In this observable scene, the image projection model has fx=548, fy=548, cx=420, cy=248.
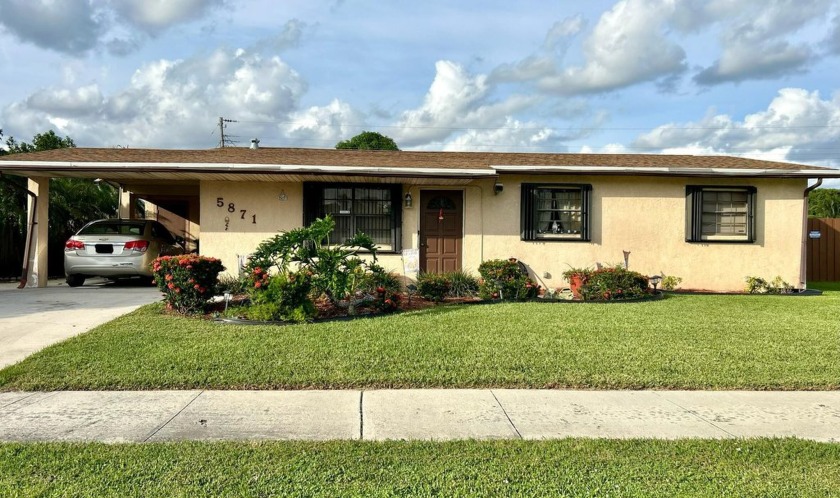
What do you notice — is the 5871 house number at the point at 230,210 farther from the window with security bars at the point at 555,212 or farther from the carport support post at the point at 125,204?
the window with security bars at the point at 555,212

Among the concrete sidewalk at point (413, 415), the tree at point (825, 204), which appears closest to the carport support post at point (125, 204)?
the concrete sidewalk at point (413, 415)

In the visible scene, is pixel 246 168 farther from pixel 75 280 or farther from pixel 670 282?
pixel 670 282

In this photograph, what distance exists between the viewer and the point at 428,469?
3.41m

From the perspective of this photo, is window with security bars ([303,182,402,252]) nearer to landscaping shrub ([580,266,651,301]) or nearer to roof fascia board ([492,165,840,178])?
roof fascia board ([492,165,840,178])

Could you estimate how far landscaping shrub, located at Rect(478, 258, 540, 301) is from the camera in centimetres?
988

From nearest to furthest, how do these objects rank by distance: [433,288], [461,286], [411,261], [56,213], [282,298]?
[282,298] → [433,288] → [461,286] → [411,261] → [56,213]

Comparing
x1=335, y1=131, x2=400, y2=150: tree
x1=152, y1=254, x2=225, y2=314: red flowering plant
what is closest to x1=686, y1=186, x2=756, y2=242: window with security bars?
x1=152, y1=254, x2=225, y2=314: red flowering plant

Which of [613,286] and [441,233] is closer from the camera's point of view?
[613,286]

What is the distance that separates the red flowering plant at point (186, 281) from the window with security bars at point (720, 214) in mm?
9700

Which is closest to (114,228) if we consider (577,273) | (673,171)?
(577,273)

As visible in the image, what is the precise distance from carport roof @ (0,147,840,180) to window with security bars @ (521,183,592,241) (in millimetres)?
559

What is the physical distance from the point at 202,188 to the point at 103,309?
3448mm

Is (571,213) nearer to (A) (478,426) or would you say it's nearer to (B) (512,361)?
(B) (512,361)

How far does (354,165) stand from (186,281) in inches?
159
